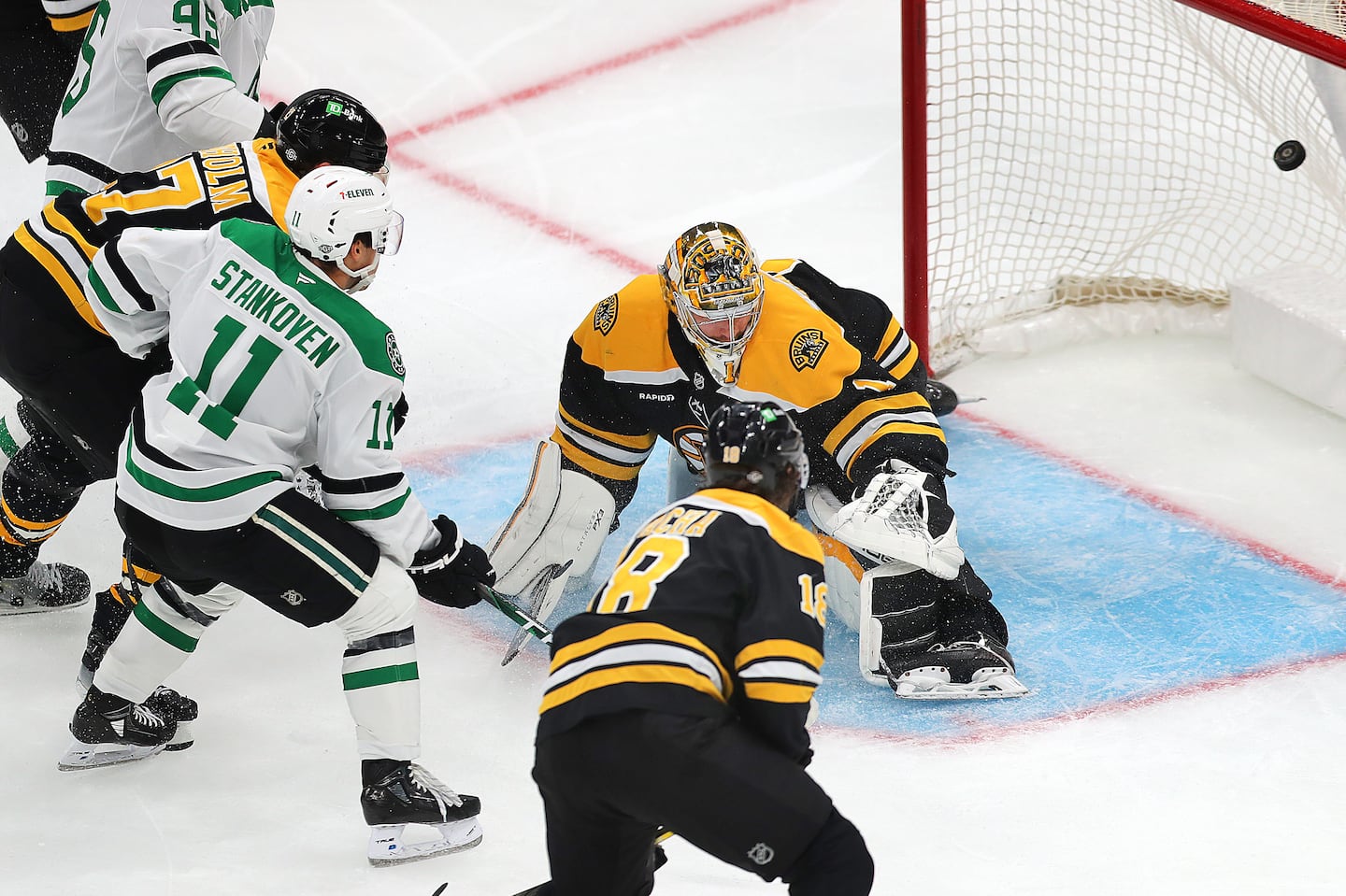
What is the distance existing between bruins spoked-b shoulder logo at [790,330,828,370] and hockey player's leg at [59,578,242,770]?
1.15 meters

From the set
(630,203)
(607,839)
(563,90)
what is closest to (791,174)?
(630,203)

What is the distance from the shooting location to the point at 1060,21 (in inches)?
210

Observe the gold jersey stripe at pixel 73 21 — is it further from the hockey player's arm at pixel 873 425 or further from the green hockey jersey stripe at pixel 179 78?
the hockey player's arm at pixel 873 425

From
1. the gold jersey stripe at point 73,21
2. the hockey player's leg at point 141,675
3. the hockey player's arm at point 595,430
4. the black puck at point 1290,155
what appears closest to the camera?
the hockey player's leg at point 141,675

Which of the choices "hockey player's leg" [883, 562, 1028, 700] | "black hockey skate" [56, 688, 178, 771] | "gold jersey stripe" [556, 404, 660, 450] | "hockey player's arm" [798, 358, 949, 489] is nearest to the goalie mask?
"hockey player's arm" [798, 358, 949, 489]

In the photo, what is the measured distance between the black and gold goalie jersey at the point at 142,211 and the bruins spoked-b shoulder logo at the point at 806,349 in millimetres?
1001

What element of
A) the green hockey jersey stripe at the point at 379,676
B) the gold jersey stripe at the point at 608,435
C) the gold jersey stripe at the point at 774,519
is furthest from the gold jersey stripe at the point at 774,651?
the gold jersey stripe at the point at 608,435

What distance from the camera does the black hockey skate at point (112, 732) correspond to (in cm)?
320

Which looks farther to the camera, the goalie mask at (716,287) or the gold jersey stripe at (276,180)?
the goalie mask at (716,287)

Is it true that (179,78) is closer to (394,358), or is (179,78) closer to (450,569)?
(394,358)

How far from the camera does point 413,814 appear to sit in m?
2.95

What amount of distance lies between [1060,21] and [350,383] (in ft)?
10.6

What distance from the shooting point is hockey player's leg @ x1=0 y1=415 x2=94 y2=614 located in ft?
11.8

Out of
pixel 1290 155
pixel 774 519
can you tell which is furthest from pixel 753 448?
pixel 1290 155
